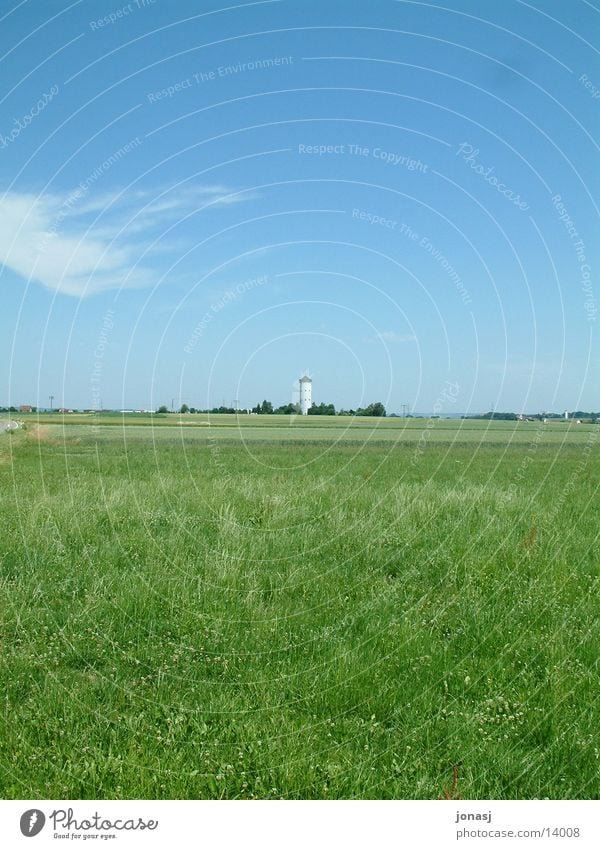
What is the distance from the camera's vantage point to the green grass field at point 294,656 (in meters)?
3.90

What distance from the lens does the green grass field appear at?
154 inches
